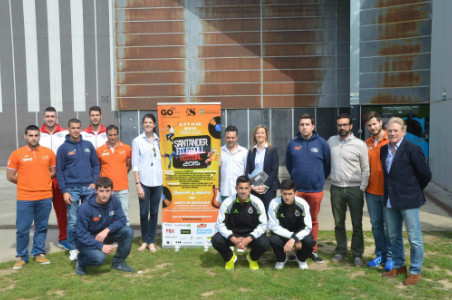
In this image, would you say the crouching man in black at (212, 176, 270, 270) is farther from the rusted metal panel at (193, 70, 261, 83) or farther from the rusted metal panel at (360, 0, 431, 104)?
the rusted metal panel at (193, 70, 261, 83)

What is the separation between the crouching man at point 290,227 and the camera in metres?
4.95

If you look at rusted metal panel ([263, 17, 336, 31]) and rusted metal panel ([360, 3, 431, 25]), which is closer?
rusted metal panel ([360, 3, 431, 25])

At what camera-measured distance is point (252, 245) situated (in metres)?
5.09

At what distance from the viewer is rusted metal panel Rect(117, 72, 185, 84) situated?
19.1 meters

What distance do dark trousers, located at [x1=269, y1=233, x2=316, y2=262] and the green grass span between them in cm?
18

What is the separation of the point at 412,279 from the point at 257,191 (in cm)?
217

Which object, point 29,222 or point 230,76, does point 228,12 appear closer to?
point 230,76

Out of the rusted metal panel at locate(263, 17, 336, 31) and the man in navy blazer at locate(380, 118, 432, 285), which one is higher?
the rusted metal panel at locate(263, 17, 336, 31)

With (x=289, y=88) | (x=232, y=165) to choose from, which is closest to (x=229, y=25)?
(x=289, y=88)

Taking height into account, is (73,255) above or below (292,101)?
below

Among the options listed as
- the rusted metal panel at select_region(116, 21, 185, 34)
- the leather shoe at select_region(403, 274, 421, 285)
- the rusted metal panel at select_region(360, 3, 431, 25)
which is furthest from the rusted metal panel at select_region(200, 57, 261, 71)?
the leather shoe at select_region(403, 274, 421, 285)

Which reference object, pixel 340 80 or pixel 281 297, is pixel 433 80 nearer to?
pixel 340 80

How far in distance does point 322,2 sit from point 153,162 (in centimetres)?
1554

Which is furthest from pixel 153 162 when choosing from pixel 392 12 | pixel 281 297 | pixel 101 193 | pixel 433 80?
pixel 392 12
